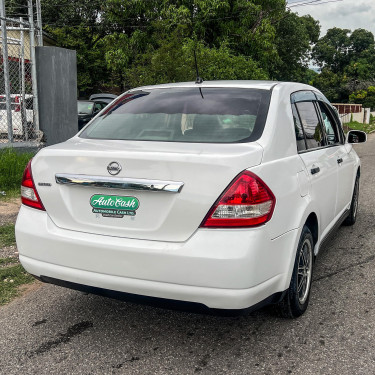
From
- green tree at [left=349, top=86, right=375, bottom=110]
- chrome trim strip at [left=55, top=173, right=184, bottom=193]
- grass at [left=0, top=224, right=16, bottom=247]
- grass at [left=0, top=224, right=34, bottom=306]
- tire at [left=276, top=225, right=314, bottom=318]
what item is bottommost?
green tree at [left=349, top=86, right=375, bottom=110]

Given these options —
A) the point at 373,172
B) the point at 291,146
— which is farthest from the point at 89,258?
the point at 373,172

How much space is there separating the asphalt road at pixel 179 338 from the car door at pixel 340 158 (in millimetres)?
941

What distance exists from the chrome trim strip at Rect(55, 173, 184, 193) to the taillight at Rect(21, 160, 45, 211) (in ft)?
0.82

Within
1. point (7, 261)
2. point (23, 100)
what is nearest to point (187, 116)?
point (7, 261)

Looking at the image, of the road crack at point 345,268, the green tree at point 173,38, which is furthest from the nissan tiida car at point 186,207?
the green tree at point 173,38

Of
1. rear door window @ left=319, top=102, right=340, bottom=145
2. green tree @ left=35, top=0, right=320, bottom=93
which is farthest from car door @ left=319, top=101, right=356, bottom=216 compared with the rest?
green tree @ left=35, top=0, right=320, bottom=93

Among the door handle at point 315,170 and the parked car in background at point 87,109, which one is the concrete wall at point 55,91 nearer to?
the parked car in background at point 87,109

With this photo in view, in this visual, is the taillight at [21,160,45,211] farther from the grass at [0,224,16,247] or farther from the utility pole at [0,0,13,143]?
the utility pole at [0,0,13,143]

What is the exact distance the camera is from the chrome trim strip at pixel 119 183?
269 centimetres

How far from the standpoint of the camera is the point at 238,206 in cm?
267

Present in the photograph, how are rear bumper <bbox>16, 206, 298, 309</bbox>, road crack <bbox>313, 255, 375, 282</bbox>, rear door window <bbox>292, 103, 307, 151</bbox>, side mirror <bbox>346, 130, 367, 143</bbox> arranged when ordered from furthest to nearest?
1. side mirror <bbox>346, 130, 367, 143</bbox>
2. road crack <bbox>313, 255, 375, 282</bbox>
3. rear door window <bbox>292, 103, 307, 151</bbox>
4. rear bumper <bbox>16, 206, 298, 309</bbox>

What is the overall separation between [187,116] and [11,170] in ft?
17.3

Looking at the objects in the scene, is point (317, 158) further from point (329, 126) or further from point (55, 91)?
point (55, 91)

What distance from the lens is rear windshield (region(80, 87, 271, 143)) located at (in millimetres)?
3229
